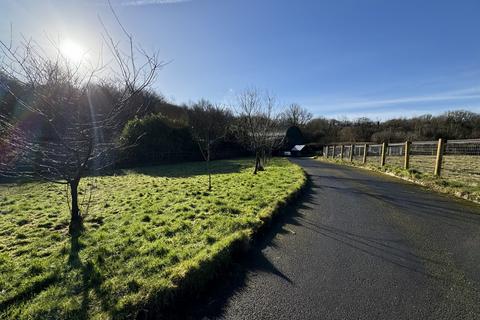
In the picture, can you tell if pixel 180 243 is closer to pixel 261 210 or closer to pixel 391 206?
pixel 261 210

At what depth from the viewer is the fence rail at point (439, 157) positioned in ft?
25.3

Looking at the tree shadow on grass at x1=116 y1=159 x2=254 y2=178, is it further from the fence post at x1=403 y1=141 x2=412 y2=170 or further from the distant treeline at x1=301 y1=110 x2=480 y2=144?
the distant treeline at x1=301 y1=110 x2=480 y2=144

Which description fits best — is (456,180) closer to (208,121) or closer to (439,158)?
(439,158)

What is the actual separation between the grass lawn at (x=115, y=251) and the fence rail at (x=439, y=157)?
20.2 feet

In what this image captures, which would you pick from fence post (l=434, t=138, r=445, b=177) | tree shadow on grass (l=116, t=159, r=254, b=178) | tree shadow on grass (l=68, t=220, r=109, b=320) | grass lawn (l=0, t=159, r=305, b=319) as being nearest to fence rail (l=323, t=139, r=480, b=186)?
fence post (l=434, t=138, r=445, b=177)

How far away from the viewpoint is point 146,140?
72.4 feet

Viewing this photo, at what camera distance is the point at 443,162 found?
8.74 m

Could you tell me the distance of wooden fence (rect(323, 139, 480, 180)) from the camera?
7.80 metres

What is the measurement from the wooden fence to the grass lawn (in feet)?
20.5

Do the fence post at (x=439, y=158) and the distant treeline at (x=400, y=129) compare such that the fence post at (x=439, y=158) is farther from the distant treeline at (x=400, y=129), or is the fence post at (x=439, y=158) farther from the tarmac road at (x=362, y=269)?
the distant treeline at (x=400, y=129)

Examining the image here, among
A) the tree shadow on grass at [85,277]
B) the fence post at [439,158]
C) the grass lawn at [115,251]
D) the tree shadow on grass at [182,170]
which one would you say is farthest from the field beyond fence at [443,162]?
the tree shadow on grass at [182,170]

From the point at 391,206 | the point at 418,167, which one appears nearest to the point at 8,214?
the point at 391,206

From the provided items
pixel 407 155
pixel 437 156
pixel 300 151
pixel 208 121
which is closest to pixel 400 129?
pixel 300 151

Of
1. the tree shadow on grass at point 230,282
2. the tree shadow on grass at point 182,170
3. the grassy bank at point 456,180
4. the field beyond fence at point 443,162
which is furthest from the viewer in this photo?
the tree shadow on grass at point 182,170
